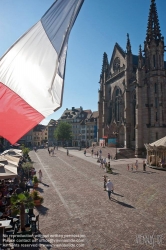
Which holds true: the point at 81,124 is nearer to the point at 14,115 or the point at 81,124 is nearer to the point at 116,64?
the point at 116,64

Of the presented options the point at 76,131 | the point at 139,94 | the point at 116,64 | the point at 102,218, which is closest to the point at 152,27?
the point at 116,64

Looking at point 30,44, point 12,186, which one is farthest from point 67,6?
point 12,186

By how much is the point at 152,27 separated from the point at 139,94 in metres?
18.8

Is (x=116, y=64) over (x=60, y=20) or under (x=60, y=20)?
over

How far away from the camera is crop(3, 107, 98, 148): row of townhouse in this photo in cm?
8919

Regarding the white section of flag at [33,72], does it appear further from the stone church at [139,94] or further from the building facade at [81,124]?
the building facade at [81,124]

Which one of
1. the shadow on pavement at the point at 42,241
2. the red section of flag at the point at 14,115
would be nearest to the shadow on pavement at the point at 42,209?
the shadow on pavement at the point at 42,241

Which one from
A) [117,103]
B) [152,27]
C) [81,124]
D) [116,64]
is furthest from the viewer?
[81,124]

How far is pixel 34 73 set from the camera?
12.5 ft

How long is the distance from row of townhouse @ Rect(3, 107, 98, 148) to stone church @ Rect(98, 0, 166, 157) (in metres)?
24.2

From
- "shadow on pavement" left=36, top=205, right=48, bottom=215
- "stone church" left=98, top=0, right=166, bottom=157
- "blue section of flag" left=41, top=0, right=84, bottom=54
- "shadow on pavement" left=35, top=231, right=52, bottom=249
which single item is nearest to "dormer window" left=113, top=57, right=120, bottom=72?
"stone church" left=98, top=0, right=166, bottom=157

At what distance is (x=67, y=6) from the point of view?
156 inches

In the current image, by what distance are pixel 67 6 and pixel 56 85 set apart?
65.0 inches

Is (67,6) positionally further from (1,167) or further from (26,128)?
(1,167)
